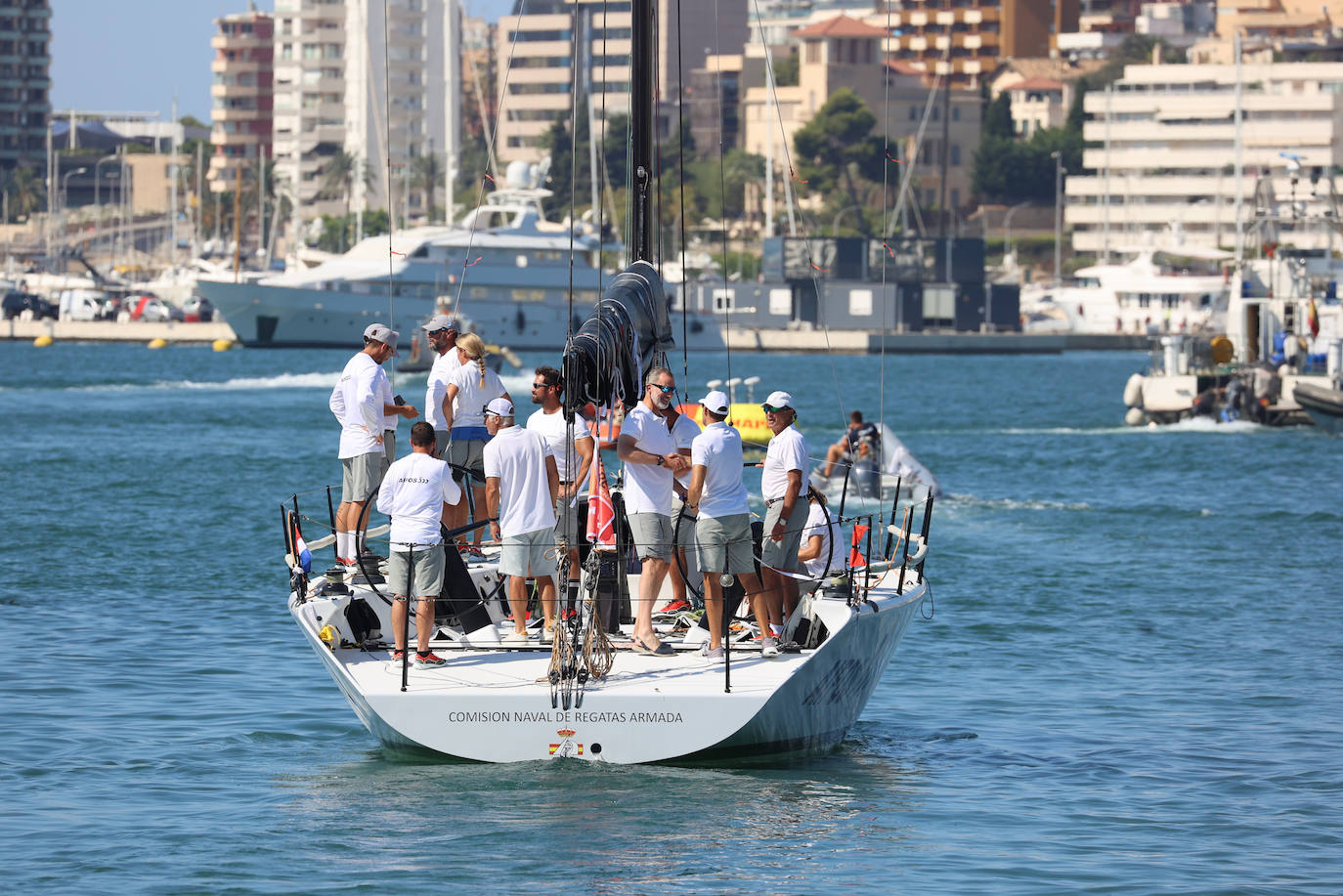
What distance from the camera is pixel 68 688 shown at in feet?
56.4

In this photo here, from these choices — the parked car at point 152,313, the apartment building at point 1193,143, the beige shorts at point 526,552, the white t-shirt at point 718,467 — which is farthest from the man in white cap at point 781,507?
the apartment building at point 1193,143

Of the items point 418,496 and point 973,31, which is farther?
point 973,31

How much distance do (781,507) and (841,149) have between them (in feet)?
479

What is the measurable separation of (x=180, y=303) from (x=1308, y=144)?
260ft

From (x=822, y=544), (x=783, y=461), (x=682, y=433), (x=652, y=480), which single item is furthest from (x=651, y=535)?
(x=822, y=544)

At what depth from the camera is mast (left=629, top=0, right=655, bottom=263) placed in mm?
16109

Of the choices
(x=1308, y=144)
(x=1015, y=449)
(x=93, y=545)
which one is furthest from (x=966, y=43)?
(x=93, y=545)

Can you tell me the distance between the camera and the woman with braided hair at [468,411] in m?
15.3

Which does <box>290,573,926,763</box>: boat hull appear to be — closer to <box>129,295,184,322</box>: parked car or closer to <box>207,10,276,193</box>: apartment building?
<box>129,295,184,322</box>: parked car

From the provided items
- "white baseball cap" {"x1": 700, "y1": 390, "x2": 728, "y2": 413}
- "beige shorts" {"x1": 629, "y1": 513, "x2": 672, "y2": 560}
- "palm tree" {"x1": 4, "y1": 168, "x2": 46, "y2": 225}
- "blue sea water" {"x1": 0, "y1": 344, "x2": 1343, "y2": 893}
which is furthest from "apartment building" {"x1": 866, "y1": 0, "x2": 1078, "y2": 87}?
"beige shorts" {"x1": 629, "y1": 513, "x2": 672, "y2": 560}

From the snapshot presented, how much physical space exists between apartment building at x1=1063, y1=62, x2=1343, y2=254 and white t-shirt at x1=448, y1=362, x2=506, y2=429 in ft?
428

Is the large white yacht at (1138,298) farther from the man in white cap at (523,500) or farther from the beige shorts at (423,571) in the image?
the beige shorts at (423,571)

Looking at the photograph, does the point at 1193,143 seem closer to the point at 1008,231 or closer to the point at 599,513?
the point at 1008,231

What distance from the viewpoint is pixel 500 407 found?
13.4 m
